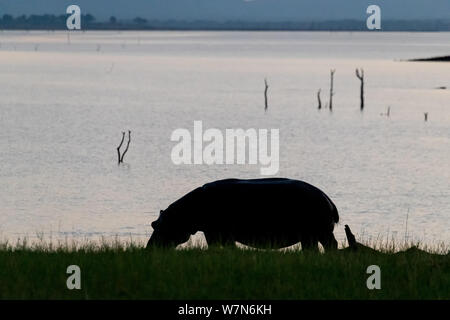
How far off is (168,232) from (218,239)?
2.75 ft

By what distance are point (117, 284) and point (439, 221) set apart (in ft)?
134

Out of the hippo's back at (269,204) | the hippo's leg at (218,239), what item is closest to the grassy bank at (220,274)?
the hippo's back at (269,204)

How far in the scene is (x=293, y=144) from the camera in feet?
293

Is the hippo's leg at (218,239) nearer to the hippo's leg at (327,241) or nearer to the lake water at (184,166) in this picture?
the hippo's leg at (327,241)

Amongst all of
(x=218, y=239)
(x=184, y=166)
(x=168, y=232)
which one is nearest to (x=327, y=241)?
(x=218, y=239)

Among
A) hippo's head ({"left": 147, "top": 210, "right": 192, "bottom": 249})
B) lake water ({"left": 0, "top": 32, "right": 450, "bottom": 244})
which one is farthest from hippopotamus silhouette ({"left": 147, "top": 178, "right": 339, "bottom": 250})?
lake water ({"left": 0, "top": 32, "right": 450, "bottom": 244})

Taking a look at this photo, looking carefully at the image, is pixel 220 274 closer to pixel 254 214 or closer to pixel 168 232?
pixel 254 214

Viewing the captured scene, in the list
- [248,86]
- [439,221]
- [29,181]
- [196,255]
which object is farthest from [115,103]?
[196,255]

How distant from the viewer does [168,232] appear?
1697cm

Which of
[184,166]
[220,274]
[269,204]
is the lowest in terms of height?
[184,166]

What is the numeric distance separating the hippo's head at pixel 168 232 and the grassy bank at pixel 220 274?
3.99 ft
